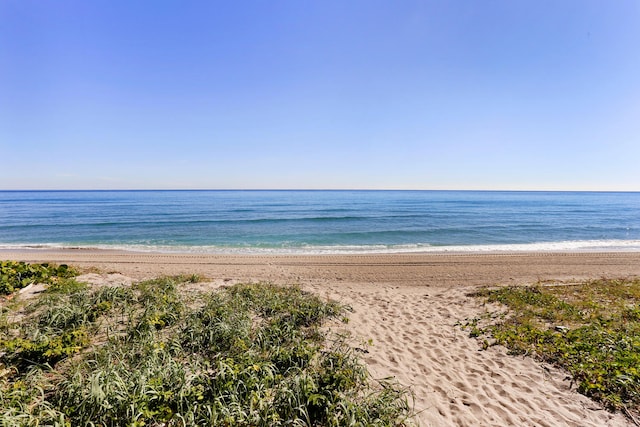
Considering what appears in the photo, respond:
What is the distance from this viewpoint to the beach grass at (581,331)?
456cm

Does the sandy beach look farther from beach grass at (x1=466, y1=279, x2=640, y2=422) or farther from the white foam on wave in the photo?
the white foam on wave

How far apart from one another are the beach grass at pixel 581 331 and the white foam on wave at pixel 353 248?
1005 centimetres

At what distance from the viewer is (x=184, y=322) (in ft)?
19.9

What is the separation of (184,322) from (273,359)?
8.38 ft

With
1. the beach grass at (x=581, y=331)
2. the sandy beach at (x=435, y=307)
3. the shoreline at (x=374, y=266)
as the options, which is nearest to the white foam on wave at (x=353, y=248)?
the shoreline at (x=374, y=266)

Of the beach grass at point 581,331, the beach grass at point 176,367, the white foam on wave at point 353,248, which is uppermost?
the beach grass at point 176,367

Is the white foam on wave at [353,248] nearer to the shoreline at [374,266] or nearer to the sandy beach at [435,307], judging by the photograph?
the shoreline at [374,266]

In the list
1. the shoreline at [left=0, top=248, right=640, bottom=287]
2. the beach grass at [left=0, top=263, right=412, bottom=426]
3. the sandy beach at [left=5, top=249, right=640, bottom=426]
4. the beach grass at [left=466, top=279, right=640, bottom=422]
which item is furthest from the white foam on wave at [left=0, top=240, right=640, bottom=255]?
the beach grass at [left=0, top=263, right=412, bottom=426]

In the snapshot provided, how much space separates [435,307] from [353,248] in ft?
39.0

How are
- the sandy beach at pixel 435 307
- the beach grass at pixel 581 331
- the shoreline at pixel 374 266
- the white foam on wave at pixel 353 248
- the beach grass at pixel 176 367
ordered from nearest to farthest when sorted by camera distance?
the beach grass at pixel 176 367 < the sandy beach at pixel 435 307 < the beach grass at pixel 581 331 < the shoreline at pixel 374 266 < the white foam on wave at pixel 353 248

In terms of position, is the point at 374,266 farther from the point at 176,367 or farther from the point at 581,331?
the point at 176,367

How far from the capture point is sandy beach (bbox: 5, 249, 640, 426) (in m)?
4.29

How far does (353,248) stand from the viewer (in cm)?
2048

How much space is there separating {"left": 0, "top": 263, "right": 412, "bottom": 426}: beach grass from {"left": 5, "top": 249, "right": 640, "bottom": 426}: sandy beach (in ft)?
3.28
